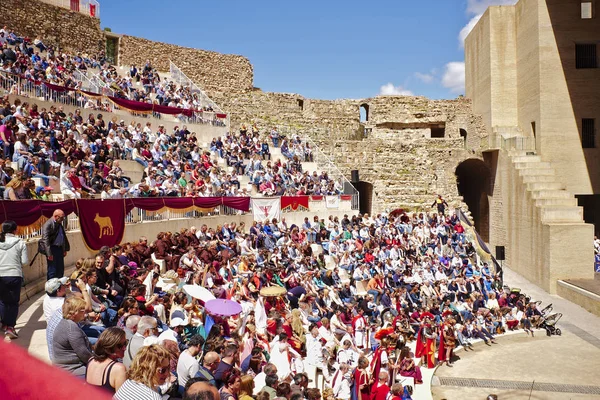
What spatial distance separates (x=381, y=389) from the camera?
854 centimetres

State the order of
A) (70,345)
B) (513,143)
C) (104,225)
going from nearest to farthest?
1. (70,345)
2. (104,225)
3. (513,143)

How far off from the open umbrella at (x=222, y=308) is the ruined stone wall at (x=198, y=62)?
89.6 ft

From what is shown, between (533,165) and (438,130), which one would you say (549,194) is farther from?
(438,130)

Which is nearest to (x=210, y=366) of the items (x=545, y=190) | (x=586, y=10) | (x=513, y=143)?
(x=545, y=190)

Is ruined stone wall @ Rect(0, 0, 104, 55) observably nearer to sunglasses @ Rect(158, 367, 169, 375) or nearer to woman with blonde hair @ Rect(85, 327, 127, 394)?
woman with blonde hair @ Rect(85, 327, 127, 394)

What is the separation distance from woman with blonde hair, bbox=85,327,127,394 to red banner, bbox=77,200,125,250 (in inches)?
321

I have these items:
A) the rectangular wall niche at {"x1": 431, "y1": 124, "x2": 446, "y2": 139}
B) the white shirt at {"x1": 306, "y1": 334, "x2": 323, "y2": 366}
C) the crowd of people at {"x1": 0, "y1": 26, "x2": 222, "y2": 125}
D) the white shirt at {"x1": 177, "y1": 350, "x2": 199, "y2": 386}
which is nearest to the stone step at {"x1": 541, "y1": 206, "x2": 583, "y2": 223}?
the rectangular wall niche at {"x1": 431, "y1": 124, "x2": 446, "y2": 139}

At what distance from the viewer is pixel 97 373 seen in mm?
3947

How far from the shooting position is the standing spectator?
21.7 ft

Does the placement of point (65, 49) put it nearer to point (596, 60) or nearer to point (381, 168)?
point (381, 168)

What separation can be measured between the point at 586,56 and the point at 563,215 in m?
10.2

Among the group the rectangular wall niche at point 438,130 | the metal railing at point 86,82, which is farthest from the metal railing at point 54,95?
the rectangular wall niche at point 438,130

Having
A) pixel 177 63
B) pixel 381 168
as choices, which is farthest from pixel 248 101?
pixel 381 168

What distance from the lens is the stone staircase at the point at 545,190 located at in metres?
23.3
